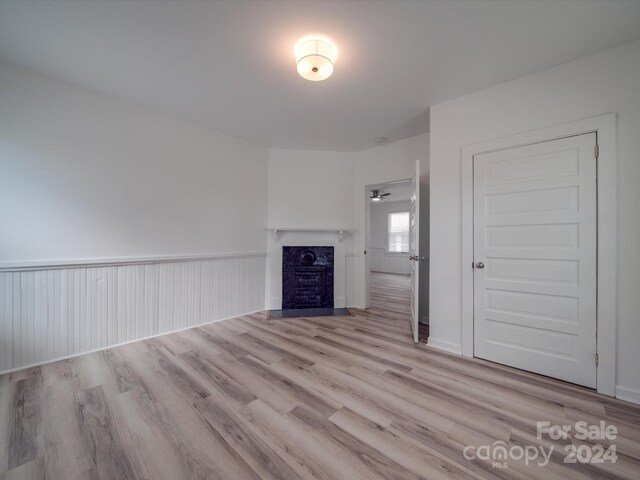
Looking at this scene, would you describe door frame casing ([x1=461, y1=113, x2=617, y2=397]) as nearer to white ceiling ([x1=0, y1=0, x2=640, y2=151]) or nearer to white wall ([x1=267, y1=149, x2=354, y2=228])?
white ceiling ([x1=0, y1=0, x2=640, y2=151])

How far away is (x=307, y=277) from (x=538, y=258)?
116 inches

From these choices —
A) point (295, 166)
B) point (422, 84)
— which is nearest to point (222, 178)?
point (295, 166)

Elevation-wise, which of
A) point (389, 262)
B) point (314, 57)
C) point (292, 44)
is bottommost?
point (389, 262)

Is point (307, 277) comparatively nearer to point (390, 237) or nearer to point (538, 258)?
point (538, 258)

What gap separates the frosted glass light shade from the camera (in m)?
1.83

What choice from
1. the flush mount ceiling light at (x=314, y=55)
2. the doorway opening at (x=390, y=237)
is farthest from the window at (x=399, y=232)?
the flush mount ceiling light at (x=314, y=55)

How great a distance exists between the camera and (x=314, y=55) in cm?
183

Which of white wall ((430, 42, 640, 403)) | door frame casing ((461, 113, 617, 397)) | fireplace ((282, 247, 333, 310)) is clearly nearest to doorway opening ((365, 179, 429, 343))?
fireplace ((282, 247, 333, 310))

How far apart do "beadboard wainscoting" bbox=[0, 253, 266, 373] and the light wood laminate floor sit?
200 mm

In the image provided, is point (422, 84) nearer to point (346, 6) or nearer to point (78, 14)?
point (346, 6)

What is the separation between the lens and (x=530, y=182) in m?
2.17

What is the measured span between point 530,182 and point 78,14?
367 cm

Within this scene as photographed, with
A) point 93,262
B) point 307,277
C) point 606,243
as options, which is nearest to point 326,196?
point 307,277

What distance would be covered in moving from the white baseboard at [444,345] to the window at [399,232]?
5925mm
